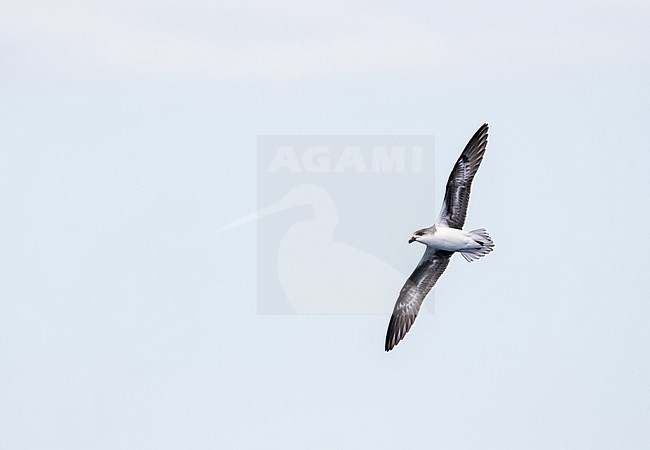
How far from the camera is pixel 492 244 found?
1516 inches

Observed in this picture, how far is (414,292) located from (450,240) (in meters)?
4.08

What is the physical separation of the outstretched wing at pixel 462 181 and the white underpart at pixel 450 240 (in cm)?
66

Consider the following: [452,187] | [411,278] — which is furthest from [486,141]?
[411,278]

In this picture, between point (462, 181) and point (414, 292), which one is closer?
point (462, 181)

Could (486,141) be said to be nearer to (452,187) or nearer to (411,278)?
(452,187)

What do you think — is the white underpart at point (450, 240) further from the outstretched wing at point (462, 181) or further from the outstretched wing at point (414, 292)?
the outstretched wing at point (414, 292)

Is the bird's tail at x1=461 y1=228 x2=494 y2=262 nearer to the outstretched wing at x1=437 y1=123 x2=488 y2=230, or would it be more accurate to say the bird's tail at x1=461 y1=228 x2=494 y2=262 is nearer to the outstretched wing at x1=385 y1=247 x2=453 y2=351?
the outstretched wing at x1=437 y1=123 x2=488 y2=230

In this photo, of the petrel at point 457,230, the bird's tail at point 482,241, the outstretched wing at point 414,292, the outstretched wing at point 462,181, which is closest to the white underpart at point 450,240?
the petrel at point 457,230

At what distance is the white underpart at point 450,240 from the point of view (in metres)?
38.5

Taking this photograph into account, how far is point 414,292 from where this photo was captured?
4228 centimetres

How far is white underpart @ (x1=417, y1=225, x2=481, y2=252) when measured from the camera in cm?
3847

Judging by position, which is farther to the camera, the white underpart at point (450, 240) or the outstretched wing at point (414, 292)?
the outstretched wing at point (414, 292)

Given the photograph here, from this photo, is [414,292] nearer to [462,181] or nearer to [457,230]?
[457,230]

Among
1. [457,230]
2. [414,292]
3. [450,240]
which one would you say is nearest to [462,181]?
[457,230]
